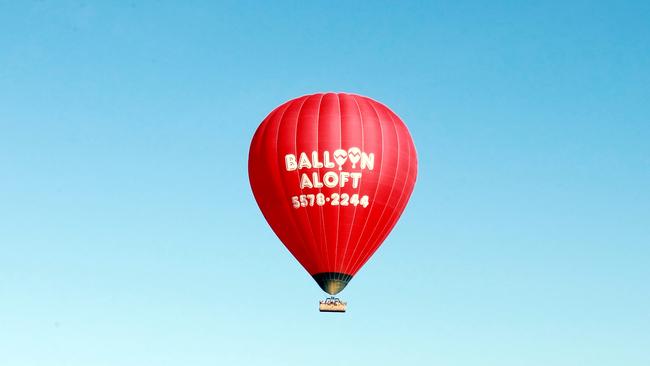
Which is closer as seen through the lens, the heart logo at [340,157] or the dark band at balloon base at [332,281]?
the heart logo at [340,157]

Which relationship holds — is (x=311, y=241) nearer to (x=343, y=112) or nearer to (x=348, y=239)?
(x=348, y=239)

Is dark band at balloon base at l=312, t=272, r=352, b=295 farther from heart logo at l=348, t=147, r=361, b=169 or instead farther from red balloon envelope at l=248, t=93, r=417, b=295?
heart logo at l=348, t=147, r=361, b=169

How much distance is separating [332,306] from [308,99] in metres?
11.2

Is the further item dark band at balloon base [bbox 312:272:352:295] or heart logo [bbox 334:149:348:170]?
dark band at balloon base [bbox 312:272:352:295]

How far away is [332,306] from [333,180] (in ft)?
21.3

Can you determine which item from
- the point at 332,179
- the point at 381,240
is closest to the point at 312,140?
the point at 332,179

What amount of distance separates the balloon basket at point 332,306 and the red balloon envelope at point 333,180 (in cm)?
62

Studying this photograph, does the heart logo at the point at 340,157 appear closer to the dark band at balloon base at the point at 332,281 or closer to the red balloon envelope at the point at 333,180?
the red balloon envelope at the point at 333,180

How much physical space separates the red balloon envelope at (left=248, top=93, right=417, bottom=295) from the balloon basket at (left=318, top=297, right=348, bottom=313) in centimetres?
62

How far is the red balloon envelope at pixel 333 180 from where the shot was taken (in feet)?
201

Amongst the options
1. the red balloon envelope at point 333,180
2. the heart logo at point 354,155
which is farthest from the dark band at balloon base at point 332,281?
the heart logo at point 354,155

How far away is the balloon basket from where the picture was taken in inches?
2389

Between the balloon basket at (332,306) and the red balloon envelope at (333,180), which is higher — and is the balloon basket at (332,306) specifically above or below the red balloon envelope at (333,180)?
below

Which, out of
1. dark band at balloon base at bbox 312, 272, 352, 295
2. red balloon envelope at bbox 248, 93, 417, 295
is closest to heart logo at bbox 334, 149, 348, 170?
red balloon envelope at bbox 248, 93, 417, 295
